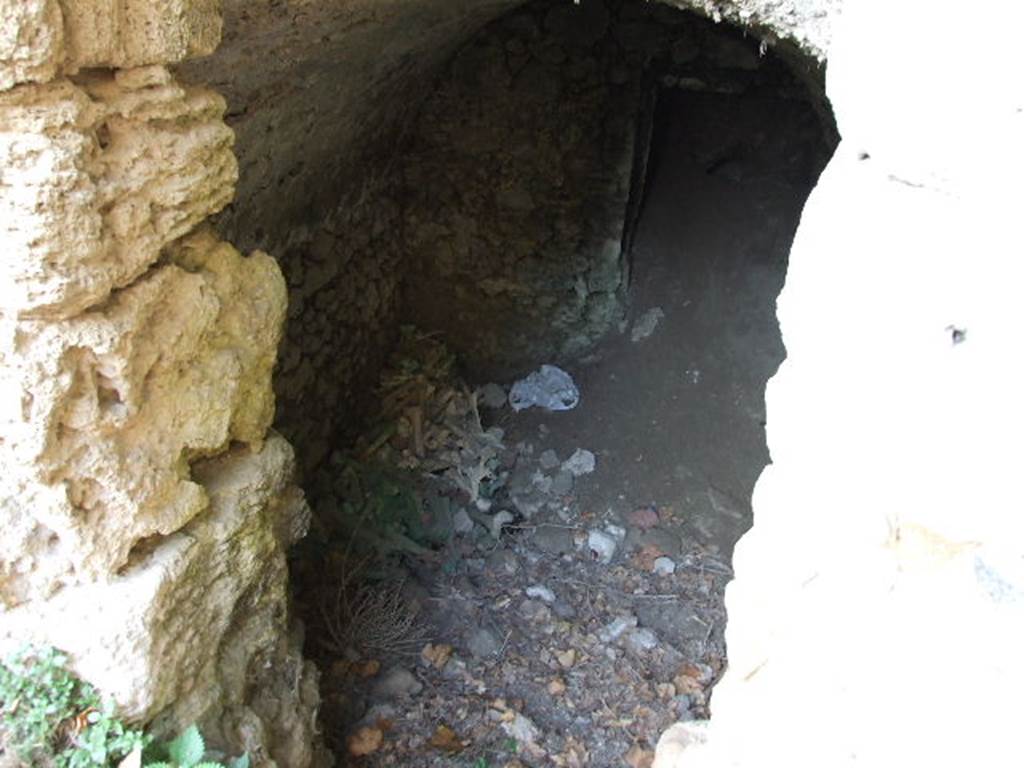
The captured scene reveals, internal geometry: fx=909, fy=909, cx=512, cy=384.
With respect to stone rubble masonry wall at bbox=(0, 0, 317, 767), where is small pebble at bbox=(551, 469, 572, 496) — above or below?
below

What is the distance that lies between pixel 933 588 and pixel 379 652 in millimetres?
2325

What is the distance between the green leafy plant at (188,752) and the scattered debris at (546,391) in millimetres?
2922

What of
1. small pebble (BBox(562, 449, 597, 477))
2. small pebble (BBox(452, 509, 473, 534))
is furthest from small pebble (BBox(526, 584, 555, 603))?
small pebble (BBox(562, 449, 597, 477))

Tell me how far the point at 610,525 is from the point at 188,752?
8.16ft

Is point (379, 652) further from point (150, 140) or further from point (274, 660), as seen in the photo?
point (150, 140)

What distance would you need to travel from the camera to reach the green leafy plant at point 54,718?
1.60m

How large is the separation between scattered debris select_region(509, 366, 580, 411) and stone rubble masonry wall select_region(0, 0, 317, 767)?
259 centimetres

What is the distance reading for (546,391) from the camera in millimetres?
4582

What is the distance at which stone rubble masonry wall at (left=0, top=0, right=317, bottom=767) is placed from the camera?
4.47ft

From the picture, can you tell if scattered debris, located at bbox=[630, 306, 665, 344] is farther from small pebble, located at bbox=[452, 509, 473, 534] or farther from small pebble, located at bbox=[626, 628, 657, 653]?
small pebble, located at bbox=[626, 628, 657, 653]

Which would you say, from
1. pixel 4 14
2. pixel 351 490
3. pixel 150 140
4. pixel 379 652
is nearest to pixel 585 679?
pixel 379 652

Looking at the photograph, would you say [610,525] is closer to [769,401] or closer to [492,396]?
[492,396]

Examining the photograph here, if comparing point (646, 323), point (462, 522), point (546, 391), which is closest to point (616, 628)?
point (462, 522)

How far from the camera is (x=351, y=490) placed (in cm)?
387
